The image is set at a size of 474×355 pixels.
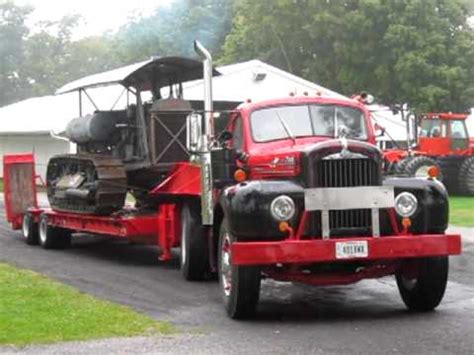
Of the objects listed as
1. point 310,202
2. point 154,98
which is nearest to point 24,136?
point 154,98

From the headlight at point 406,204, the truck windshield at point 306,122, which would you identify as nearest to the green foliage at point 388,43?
the truck windshield at point 306,122

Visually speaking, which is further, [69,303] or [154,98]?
[154,98]

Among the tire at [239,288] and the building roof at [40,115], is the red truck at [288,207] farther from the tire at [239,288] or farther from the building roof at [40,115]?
the building roof at [40,115]

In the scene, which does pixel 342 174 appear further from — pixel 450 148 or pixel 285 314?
pixel 450 148

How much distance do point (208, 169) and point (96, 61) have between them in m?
73.4

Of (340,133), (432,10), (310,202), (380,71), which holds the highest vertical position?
(432,10)

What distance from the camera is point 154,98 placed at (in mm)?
15812

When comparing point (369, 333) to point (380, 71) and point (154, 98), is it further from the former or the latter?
point (380, 71)

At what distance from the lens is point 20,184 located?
17.9m

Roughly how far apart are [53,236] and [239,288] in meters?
8.17

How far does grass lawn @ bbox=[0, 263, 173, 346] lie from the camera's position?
328 inches

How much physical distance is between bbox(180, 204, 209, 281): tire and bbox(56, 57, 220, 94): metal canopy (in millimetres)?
3930

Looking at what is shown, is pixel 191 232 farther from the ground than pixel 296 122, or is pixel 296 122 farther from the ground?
pixel 296 122

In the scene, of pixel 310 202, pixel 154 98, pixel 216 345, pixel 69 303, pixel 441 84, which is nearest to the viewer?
pixel 216 345
